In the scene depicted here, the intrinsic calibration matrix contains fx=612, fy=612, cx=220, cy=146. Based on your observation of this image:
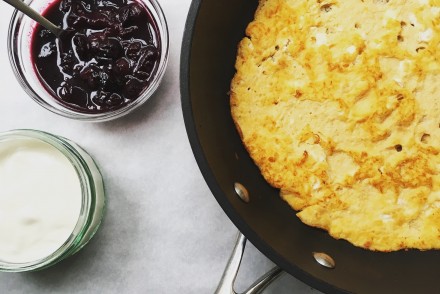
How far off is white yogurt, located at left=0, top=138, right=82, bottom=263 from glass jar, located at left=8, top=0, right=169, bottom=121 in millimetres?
156

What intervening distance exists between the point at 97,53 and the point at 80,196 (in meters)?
0.48

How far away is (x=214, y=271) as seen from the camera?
85.0 inches

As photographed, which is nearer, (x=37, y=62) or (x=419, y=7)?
(x=419, y=7)

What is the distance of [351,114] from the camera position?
1908 mm

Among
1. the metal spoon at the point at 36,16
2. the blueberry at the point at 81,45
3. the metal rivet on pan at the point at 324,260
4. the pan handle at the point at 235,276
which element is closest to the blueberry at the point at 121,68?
the blueberry at the point at 81,45

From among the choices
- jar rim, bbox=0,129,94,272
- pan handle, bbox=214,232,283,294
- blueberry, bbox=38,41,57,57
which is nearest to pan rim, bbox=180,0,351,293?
pan handle, bbox=214,232,283,294

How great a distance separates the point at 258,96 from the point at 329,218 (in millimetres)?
452

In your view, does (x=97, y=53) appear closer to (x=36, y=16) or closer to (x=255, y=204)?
(x=36, y=16)

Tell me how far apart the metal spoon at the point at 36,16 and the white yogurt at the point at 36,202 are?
0.38 meters

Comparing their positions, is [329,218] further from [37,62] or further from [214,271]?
[37,62]

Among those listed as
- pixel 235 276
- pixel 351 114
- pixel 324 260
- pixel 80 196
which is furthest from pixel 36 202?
pixel 351 114

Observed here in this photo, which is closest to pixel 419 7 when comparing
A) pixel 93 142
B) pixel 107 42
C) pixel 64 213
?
pixel 107 42

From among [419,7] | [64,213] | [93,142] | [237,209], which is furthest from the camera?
[93,142]

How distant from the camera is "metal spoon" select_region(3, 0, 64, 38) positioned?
190 centimetres
